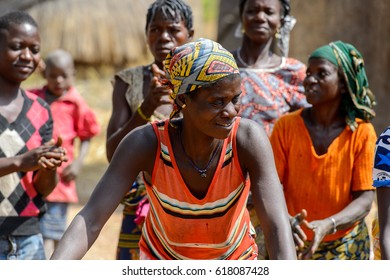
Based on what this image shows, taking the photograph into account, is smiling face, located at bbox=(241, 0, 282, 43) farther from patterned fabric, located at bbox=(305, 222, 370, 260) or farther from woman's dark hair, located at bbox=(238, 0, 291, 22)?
patterned fabric, located at bbox=(305, 222, 370, 260)

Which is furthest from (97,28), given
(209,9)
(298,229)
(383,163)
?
(383,163)

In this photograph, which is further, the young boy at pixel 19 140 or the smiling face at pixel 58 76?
the smiling face at pixel 58 76

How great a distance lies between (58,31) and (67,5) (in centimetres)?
54

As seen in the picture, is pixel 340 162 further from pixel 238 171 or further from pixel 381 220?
pixel 238 171

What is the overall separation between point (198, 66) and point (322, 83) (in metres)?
1.68

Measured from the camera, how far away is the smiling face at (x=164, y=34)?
5504 millimetres

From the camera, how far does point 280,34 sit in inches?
247

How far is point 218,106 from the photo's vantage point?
12.9ft

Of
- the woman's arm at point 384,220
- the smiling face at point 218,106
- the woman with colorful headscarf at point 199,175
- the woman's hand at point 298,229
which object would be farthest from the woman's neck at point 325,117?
the smiling face at point 218,106

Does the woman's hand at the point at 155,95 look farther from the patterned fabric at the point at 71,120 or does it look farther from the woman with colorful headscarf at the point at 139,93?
the patterned fabric at the point at 71,120

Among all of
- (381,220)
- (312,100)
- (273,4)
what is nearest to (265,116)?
(312,100)

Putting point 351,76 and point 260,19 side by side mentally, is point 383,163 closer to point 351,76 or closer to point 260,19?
point 351,76

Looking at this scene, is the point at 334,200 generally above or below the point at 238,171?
below

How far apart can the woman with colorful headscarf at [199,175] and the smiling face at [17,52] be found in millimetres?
1374
